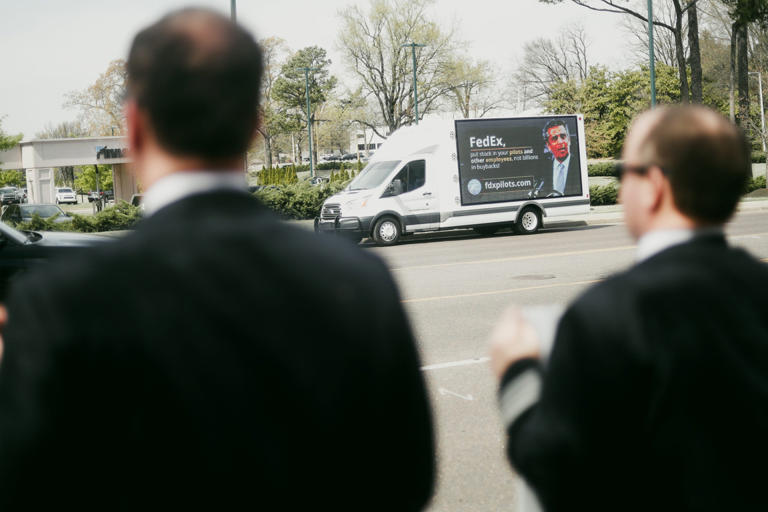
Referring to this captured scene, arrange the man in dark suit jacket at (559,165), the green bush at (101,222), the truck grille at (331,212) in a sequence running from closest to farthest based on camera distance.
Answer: the truck grille at (331,212)
the man in dark suit jacket at (559,165)
the green bush at (101,222)

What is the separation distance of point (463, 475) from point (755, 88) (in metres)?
73.2

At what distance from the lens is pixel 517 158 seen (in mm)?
21844

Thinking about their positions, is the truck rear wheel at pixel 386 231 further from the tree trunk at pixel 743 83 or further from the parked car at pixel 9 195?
the parked car at pixel 9 195

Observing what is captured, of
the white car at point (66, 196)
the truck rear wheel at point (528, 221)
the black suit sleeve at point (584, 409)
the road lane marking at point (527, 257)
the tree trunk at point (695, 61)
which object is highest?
the tree trunk at point (695, 61)

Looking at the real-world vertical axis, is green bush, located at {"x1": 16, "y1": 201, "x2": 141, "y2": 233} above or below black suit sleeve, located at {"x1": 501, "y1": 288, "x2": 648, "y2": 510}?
above

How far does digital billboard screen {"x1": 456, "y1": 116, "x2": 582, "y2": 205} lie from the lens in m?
21.4

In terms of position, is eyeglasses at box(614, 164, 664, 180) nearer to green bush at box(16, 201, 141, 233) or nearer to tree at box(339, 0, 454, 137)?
green bush at box(16, 201, 141, 233)

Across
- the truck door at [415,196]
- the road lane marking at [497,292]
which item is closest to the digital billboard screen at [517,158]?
the truck door at [415,196]

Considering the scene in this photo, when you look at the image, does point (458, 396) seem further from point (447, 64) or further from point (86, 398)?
point (447, 64)

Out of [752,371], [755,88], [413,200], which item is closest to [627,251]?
[413,200]

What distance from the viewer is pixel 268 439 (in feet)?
4.34

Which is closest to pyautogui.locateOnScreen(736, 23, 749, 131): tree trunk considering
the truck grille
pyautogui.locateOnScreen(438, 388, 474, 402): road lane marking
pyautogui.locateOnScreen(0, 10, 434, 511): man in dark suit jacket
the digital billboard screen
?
the digital billboard screen

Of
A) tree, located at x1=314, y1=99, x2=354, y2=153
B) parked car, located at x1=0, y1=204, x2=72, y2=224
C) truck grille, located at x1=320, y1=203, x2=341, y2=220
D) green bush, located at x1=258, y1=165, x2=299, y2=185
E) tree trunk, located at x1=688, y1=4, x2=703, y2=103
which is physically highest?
tree, located at x1=314, y1=99, x2=354, y2=153

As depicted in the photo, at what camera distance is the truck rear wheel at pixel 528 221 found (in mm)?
21906
